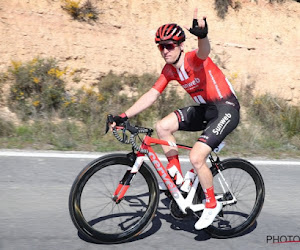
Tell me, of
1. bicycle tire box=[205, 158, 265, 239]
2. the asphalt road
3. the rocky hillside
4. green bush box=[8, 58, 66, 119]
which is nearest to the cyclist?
bicycle tire box=[205, 158, 265, 239]

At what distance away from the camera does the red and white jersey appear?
4059mm

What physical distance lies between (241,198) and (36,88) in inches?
262

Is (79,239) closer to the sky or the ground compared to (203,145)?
closer to the ground

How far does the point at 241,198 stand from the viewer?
4.69 metres

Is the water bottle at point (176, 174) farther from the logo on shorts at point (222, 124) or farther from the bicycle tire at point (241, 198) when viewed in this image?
the logo on shorts at point (222, 124)

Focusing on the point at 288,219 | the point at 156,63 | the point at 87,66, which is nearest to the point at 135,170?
the point at 288,219

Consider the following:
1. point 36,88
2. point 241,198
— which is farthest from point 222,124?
point 36,88

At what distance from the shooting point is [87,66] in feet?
38.1

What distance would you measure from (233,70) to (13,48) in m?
6.54

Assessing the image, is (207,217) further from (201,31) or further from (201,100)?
(201,31)

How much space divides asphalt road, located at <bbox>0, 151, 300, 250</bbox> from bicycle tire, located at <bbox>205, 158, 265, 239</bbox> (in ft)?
0.32

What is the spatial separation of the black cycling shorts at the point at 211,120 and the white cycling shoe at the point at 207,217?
592 millimetres

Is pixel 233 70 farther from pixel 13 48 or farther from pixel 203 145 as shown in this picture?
pixel 203 145

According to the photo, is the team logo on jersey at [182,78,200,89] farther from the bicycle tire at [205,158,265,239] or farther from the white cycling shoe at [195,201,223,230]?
the white cycling shoe at [195,201,223,230]
